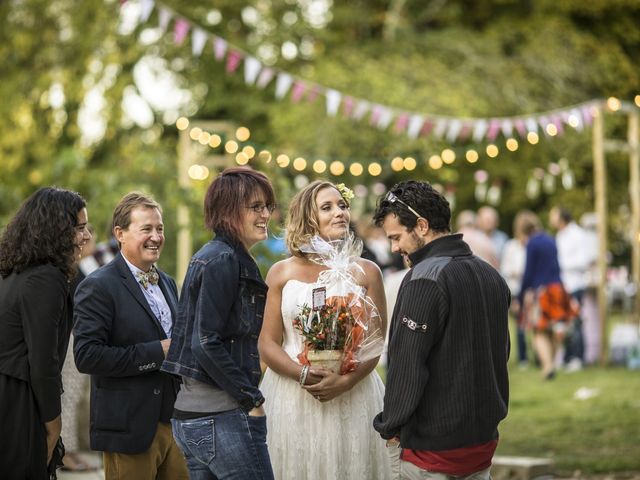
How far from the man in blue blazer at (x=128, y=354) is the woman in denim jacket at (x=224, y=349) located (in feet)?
1.61

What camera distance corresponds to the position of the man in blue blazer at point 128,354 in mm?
4680

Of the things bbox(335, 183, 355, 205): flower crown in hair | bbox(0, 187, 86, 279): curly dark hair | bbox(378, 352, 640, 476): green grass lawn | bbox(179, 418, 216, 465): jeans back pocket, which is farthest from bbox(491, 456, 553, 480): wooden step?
bbox(0, 187, 86, 279): curly dark hair

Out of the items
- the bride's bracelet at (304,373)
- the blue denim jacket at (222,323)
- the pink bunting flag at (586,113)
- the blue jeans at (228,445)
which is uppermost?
the pink bunting flag at (586,113)

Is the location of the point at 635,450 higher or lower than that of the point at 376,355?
lower

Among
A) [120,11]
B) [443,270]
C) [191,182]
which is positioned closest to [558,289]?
[191,182]

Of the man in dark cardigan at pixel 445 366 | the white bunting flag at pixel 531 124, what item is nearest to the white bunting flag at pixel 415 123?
the white bunting flag at pixel 531 124

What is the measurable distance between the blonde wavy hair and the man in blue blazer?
688mm

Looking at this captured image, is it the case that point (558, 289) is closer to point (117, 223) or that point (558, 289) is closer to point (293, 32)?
point (117, 223)

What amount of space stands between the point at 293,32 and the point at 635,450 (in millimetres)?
18243

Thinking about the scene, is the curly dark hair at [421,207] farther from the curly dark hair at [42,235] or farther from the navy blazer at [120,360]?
the curly dark hair at [42,235]

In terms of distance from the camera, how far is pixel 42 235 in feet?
14.4

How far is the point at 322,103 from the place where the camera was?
77.9 feet

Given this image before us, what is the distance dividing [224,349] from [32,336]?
77 centimetres

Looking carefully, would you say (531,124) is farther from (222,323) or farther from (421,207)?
(222,323)
